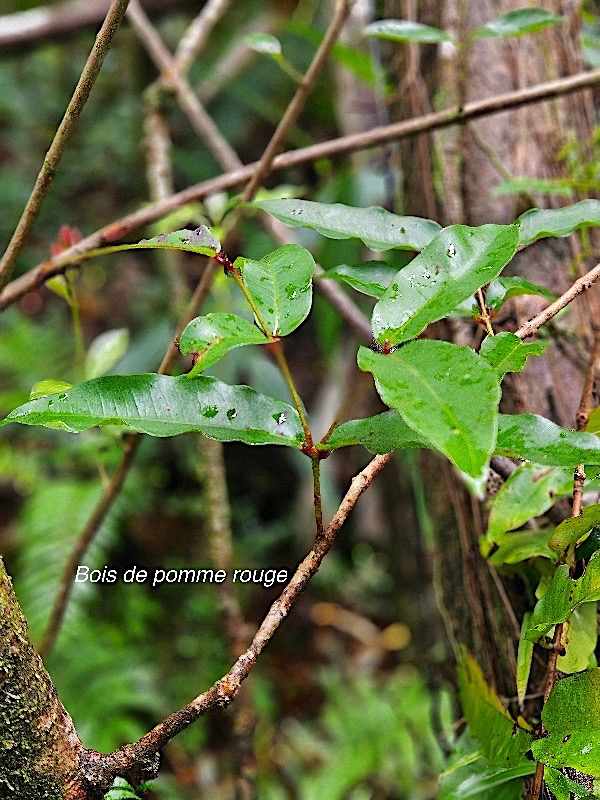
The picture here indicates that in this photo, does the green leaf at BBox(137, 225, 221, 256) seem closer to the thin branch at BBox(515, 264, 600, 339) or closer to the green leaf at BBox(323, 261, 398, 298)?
the green leaf at BBox(323, 261, 398, 298)

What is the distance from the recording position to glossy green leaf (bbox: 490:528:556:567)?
55cm

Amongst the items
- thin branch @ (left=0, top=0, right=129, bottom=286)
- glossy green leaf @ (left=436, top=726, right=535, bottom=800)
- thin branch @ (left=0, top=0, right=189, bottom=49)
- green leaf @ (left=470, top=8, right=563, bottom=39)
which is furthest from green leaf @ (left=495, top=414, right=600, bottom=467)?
thin branch @ (left=0, top=0, right=189, bottom=49)

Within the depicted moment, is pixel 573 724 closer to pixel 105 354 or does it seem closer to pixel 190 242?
pixel 190 242

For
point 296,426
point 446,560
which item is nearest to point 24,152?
point 446,560

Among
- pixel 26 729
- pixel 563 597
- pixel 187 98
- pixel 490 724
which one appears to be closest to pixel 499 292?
pixel 563 597

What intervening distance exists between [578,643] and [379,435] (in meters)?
0.22

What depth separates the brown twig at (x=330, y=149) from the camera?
738 mm

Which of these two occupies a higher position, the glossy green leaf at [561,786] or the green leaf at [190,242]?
the green leaf at [190,242]

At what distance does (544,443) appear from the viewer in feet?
1.33

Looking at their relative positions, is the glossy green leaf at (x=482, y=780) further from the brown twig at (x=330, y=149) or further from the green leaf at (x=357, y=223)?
the brown twig at (x=330, y=149)

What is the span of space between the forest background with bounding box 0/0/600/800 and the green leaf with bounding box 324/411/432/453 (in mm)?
111

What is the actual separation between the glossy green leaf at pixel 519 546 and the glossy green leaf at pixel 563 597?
0.07m

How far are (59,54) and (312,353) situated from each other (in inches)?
70.7

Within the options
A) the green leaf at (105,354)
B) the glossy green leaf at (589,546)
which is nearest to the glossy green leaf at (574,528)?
the glossy green leaf at (589,546)
